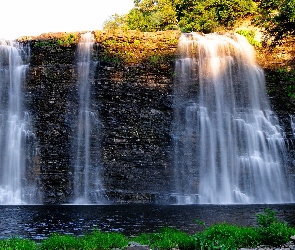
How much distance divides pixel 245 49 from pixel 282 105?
18.2 feet

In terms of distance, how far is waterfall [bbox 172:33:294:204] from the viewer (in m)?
24.1

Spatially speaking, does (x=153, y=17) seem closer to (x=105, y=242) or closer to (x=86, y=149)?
(x=86, y=149)

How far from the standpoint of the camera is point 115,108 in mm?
26172

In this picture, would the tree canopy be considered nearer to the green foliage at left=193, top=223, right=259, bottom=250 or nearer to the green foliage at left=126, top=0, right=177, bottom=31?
the green foliage at left=126, top=0, right=177, bottom=31

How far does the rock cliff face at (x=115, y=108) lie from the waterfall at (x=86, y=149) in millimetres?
394

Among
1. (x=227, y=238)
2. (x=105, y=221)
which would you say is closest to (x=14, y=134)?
(x=105, y=221)

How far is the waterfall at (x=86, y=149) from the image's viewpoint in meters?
23.6

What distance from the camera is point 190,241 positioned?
8648 millimetres

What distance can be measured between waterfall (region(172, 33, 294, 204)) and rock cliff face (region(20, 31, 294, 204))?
1.05 meters

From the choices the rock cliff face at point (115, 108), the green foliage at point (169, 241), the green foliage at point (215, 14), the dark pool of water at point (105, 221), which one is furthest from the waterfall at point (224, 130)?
the green foliage at point (169, 241)

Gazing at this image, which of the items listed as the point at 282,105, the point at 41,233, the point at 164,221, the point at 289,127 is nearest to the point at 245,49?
the point at 282,105

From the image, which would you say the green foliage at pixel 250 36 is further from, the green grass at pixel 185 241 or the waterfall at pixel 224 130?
the green grass at pixel 185 241

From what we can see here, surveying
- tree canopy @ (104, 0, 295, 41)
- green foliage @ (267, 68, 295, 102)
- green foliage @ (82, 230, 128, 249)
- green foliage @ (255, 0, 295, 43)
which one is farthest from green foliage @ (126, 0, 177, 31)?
green foliage @ (82, 230, 128, 249)

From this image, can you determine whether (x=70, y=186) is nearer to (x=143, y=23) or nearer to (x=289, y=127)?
(x=289, y=127)
